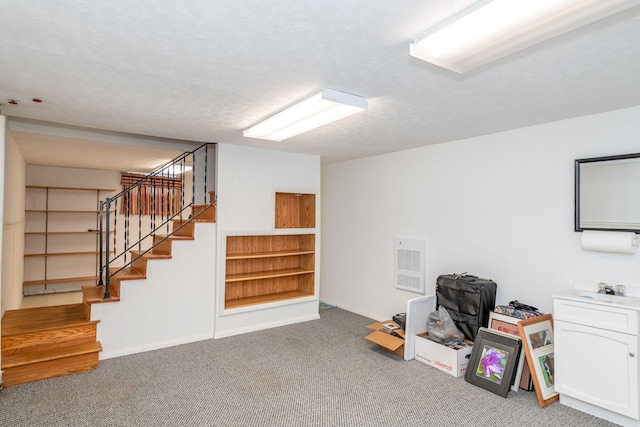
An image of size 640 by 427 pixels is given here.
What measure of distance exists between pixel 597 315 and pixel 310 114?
267 cm

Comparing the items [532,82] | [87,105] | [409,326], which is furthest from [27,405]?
[532,82]

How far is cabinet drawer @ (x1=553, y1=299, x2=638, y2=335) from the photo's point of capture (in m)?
2.53

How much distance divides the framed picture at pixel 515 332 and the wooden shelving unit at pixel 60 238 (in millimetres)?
6502

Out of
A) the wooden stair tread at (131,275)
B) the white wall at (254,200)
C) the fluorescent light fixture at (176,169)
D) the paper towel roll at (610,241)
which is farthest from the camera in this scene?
the fluorescent light fixture at (176,169)

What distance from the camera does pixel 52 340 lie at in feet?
11.3

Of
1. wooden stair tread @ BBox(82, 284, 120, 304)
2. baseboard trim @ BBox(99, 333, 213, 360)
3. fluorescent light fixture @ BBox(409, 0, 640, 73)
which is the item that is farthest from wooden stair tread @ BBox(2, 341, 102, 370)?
fluorescent light fixture @ BBox(409, 0, 640, 73)

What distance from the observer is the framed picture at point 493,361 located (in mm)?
3018

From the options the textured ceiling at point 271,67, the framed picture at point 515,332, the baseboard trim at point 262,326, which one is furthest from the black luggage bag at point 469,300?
the baseboard trim at point 262,326

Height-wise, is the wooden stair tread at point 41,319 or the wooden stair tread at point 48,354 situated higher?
the wooden stair tread at point 41,319

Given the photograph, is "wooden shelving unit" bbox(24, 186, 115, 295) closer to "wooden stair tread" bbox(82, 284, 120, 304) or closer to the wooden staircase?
"wooden stair tread" bbox(82, 284, 120, 304)

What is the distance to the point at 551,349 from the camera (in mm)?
3104

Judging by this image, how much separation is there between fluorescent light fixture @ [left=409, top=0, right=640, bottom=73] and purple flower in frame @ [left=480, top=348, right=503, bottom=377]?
248 centimetres

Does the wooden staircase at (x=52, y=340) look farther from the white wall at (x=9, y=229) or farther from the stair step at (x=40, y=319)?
the white wall at (x=9, y=229)

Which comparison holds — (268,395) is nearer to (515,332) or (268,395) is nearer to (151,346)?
(151,346)
